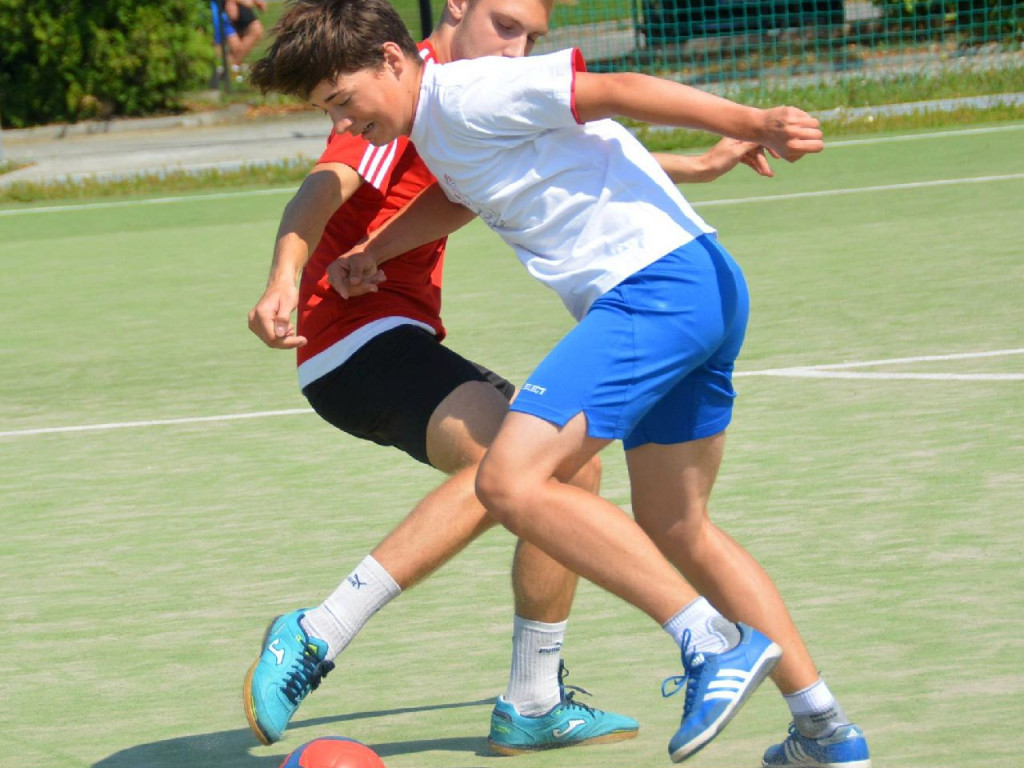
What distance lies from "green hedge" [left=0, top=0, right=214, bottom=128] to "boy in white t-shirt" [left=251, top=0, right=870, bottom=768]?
20.5 metres

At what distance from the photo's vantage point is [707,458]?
4023 millimetres

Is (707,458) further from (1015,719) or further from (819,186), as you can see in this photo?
(819,186)

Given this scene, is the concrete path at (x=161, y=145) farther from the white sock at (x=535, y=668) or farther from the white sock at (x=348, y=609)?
the white sock at (x=348, y=609)

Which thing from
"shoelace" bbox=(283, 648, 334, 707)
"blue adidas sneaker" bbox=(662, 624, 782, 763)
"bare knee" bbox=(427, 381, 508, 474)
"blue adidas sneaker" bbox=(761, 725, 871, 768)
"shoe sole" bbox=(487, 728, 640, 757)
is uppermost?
"bare knee" bbox=(427, 381, 508, 474)

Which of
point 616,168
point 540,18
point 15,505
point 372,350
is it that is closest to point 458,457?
point 372,350

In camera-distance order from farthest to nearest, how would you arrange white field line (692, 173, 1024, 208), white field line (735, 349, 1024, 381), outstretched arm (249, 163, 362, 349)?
white field line (692, 173, 1024, 208), white field line (735, 349, 1024, 381), outstretched arm (249, 163, 362, 349)

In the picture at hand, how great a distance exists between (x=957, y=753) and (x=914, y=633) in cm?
81

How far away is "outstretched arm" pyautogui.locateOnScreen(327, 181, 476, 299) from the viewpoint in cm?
450

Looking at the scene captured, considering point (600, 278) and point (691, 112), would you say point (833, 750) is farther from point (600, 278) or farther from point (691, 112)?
point (691, 112)

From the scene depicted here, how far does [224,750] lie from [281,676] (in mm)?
455

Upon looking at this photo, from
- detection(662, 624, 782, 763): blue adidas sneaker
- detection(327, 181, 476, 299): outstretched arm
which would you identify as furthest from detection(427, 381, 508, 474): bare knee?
detection(662, 624, 782, 763): blue adidas sneaker

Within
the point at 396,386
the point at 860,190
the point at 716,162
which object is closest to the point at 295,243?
the point at 396,386

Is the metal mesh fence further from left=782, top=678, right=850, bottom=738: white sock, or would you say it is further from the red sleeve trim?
left=782, top=678, right=850, bottom=738: white sock

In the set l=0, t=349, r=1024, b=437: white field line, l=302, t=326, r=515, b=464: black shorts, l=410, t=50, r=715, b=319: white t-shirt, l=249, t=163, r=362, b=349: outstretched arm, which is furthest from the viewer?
l=0, t=349, r=1024, b=437: white field line
